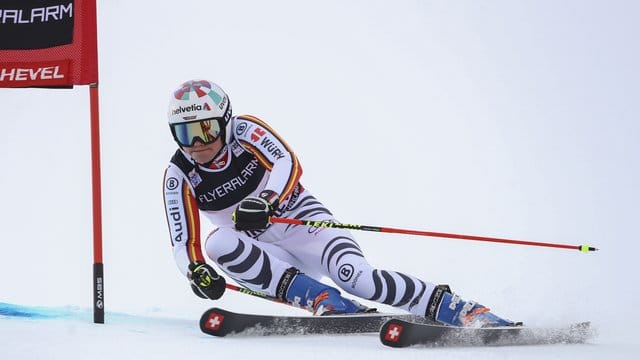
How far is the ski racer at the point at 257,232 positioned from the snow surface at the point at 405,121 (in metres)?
1.39

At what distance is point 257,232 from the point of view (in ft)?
14.4

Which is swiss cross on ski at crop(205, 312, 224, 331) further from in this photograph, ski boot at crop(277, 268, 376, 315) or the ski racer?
ski boot at crop(277, 268, 376, 315)

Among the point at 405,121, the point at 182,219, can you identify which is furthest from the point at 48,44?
the point at 405,121

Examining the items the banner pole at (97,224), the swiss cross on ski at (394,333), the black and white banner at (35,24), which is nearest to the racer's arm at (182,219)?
the banner pole at (97,224)

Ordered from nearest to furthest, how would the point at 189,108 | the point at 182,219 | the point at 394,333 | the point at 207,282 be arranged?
the point at 394,333, the point at 207,282, the point at 189,108, the point at 182,219

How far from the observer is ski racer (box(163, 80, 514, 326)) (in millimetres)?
3795

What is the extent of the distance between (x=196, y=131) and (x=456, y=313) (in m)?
1.35

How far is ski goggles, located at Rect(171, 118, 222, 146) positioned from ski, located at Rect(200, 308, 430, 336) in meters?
0.81

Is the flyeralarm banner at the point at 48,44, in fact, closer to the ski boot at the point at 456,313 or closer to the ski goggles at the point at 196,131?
the ski goggles at the point at 196,131

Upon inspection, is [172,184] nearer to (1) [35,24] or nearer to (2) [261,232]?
(2) [261,232]

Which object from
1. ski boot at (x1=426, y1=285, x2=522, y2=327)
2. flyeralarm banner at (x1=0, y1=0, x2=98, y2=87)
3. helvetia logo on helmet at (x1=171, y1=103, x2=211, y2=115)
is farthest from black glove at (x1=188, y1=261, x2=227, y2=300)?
flyeralarm banner at (x1=0, y1=0, x2=98, y2=87)

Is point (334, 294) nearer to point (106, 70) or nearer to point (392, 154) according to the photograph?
point (392, 154)

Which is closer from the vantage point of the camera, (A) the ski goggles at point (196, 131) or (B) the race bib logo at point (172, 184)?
(A) the ski goggles at point (196, 131)

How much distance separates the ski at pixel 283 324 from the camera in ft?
11.6
